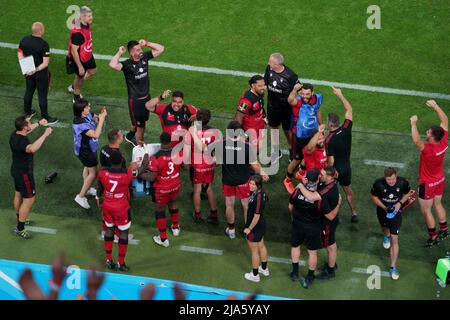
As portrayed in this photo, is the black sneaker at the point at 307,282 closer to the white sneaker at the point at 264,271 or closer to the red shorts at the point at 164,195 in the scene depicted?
the white sneaker at the point at 264,271

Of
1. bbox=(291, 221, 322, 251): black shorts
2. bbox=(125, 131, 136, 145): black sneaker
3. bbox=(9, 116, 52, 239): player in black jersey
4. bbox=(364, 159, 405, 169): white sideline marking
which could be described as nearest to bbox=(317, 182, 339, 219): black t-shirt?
bbox=(291, 221, 322, 251): black shorts

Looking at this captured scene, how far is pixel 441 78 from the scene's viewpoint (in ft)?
47.7

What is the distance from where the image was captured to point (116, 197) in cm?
1021

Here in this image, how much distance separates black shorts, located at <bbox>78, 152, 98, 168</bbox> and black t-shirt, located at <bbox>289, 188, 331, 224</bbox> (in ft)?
10.1

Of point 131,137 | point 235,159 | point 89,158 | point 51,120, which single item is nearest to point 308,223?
point 235,159

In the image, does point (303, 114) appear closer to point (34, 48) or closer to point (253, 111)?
point (253, 111)

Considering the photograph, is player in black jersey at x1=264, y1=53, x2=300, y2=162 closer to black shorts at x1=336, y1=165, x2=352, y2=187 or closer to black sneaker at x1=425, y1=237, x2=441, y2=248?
black shorts at x1=336, y1=165, x2=352, y2=187

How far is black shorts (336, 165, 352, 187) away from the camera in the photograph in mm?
11250

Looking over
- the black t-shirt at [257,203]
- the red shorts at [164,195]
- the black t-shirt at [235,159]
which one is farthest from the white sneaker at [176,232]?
the black t-shirt at [257,203]

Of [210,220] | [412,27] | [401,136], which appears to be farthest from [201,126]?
[412,27]

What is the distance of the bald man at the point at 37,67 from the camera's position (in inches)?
510

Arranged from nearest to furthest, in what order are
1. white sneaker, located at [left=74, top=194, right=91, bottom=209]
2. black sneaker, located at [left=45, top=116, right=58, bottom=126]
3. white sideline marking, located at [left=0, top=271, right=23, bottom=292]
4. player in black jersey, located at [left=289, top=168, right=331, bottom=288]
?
white sideline marking, located at [left=0, top=271, right=23, bottom=292] < player in black jersey, located at [left=289, top=168, right=331, bottom=288] < white sneaker, located at [left=74, top=194, right=91, bottom=209] < black sneaker, located at [left=45, top=116, right=58, bottom=126]

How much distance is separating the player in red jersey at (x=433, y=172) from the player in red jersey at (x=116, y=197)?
3.70 m
